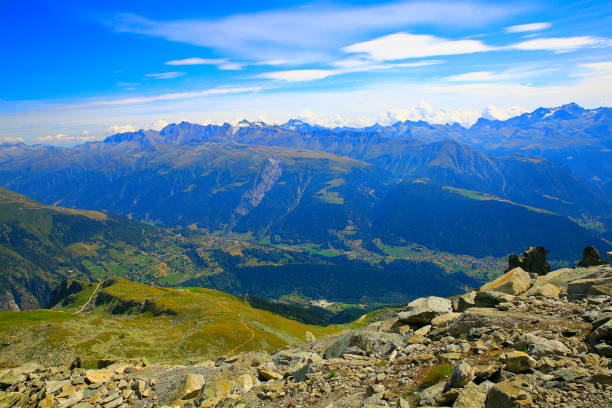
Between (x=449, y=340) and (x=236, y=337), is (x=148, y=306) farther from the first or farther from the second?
(x=449, y=340)

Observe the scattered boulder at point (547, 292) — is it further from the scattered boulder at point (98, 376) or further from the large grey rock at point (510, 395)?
the scattered boulder at point (98, 376)

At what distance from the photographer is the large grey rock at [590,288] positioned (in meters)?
25.2

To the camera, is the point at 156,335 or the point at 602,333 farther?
the point at 156,335

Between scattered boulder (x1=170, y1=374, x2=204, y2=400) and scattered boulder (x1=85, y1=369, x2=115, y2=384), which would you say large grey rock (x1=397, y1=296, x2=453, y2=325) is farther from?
scattered boulder (x1=85, y1=369, x2=115, y2=384)

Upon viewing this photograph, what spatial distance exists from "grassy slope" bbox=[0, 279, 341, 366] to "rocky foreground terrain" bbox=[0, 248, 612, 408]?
1605 inches

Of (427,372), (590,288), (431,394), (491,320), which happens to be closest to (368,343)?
(491,320)

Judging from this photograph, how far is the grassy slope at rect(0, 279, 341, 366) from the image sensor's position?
296ft

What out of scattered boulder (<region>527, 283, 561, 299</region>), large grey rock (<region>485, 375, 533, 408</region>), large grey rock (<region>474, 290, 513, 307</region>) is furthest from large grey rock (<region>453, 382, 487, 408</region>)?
scattered boulder (<region>527, 283, 561, 299</region>)

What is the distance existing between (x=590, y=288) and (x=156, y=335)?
362 feet

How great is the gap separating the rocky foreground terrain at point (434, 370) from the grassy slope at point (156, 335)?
40.8 m

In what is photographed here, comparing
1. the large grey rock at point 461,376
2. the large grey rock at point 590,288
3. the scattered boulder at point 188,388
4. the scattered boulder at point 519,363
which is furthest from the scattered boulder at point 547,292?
the scattered boulder at point 188,388

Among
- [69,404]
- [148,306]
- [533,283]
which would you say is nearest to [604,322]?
[533,283]

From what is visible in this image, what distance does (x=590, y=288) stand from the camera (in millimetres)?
26203

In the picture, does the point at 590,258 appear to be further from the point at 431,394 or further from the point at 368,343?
the point at 431,394
